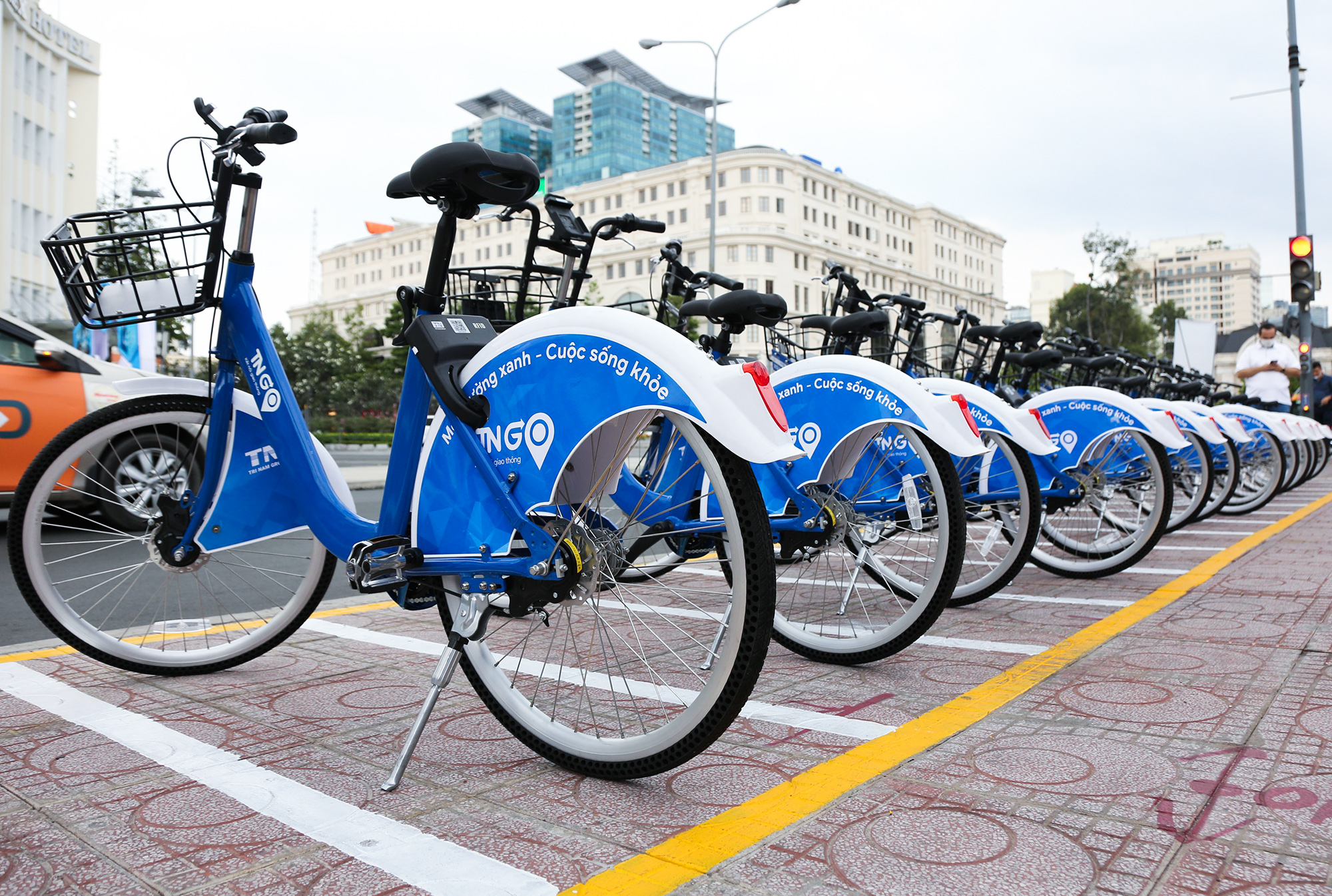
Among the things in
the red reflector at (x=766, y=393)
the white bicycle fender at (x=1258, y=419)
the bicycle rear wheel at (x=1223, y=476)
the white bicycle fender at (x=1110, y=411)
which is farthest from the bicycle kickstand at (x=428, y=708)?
the white bicycle fender at (x=1258, y=419)

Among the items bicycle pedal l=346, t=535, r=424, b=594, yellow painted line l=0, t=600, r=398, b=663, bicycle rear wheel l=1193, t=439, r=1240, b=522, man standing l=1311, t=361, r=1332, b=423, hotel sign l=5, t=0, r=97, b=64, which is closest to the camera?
bicycle pedal l=346, t=535, r=424, b=594

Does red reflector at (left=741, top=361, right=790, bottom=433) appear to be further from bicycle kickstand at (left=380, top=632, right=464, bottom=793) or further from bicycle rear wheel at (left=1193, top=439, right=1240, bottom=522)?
bicycle rear wheel at (left=1193, top=439, right=1240, bottom=522)

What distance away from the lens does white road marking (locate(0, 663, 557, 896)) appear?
190cm

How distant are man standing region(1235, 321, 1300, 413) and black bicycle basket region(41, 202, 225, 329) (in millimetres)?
12176

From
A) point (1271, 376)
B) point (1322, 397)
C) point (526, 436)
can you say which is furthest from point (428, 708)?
point (1322, 397)

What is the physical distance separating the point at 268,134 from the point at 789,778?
2525 mm

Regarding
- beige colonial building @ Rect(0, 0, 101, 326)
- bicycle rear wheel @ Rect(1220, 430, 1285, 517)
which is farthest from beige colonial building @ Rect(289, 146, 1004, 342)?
bicycle rear wheel @ Rect(1220, 430, 1285, 517)

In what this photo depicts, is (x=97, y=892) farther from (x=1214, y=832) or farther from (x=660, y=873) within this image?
(x=1214, y=832)

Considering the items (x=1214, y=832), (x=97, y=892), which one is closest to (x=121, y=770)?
(x=97, y=892)

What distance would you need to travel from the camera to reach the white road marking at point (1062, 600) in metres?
4.75

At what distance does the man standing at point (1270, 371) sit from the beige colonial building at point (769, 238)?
6026 centimetres

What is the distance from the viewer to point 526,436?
243 cm

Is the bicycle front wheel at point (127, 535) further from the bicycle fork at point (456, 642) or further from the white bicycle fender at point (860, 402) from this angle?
the white bicycle fender at point (860, 402)

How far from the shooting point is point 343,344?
6750cm
